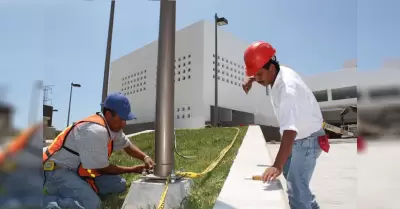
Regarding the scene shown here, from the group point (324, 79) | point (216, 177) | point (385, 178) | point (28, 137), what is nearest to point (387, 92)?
point (385, 178)

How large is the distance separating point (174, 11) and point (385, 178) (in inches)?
95.1

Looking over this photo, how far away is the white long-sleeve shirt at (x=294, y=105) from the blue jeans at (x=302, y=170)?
0.08 m

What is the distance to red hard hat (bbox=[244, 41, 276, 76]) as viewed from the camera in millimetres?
2688

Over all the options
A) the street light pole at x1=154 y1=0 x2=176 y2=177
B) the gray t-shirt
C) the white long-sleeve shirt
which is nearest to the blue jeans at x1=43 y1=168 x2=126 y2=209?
the gray t-shirt

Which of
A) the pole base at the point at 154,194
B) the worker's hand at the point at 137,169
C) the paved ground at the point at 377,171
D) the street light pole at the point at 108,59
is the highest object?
the street light pole at the point at 108,59

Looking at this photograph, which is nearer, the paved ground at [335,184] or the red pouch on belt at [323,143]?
the red pouch on belt at [323,143]

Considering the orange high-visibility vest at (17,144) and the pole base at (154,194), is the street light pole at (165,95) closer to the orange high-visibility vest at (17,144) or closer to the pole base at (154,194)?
the pole base at (154,194)

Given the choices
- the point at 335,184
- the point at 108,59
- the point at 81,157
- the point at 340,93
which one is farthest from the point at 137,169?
the point at 340,93

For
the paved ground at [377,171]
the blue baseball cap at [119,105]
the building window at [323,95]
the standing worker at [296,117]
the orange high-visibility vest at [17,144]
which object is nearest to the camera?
the orange high-visibility vest at [17,144]

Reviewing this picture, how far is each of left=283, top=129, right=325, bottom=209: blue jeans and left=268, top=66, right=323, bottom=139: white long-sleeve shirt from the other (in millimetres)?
84

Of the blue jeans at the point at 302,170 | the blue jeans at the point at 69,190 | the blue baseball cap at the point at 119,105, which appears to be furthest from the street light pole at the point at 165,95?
the blue jeans at the point at 302,170

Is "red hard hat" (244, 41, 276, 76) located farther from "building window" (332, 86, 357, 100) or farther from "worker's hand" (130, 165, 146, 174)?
"building window" (332, 86, 357, 100)

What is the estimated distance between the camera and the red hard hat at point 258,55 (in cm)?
269

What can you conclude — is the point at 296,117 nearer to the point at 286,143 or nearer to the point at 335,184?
the point at 286,143
